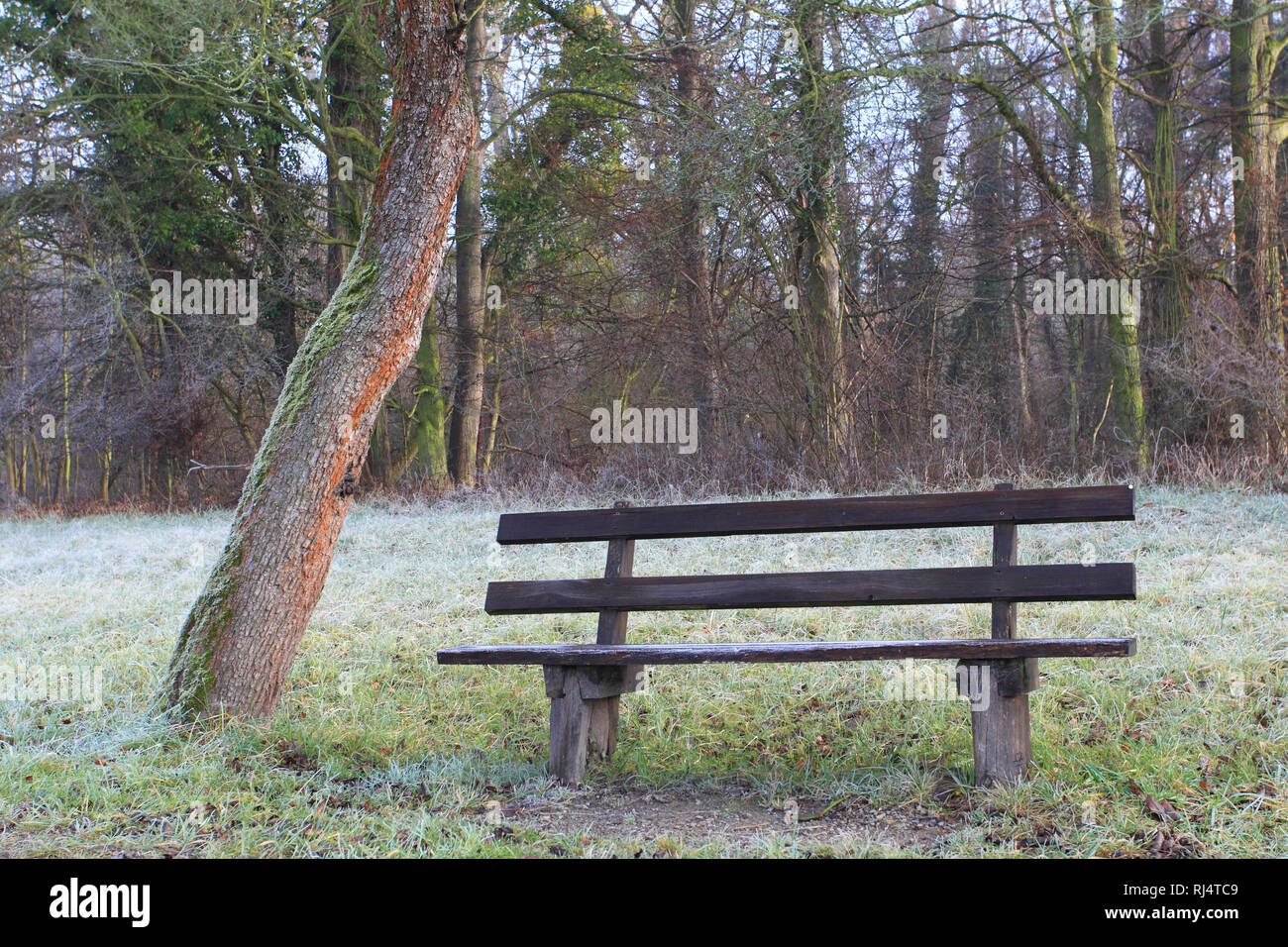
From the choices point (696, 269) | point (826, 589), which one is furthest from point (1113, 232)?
point (826, 589)

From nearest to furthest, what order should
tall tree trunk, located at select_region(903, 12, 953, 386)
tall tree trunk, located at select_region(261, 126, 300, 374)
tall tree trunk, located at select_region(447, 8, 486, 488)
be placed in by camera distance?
tall tree trunk, located at select_region(903, 12, 953, 386), tall tree trunk, located at select_region(261, 126, 300, 374), tall tree trunk, located at select_region(447, 8, 486, 488)

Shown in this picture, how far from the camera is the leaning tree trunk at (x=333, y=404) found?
16.8 ft

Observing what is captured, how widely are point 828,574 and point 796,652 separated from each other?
2.10 feet

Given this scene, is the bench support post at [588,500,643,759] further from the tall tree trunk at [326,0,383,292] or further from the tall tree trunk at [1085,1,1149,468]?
the tall tree trunk at [326,0,383,292]

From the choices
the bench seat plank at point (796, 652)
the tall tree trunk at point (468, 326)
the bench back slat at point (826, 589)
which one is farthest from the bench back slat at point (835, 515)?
the tall tree trunk at point (468, 326)

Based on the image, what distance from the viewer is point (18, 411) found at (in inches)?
700

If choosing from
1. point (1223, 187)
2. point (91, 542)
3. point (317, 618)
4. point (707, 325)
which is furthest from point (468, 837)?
point (1223, 187)

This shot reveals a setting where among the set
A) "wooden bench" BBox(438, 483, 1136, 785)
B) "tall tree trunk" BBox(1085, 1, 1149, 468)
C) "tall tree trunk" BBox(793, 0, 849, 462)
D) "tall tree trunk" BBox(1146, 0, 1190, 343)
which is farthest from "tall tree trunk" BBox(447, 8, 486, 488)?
"wooden bench" BBox(438, 483, 1136, 785)

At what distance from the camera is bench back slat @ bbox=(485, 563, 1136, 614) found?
421 centimetres

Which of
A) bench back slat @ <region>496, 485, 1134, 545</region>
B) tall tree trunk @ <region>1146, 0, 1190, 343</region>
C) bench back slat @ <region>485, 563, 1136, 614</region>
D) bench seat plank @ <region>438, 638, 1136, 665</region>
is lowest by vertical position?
bench seat plank @ <region>438, 638, 1136, 665</region>

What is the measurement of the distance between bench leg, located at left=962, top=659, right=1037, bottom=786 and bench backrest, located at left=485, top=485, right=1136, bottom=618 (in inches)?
14.4

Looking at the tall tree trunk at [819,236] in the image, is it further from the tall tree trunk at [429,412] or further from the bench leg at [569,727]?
the bench leg at [569,727]

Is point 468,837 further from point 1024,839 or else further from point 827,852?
point 1024,839

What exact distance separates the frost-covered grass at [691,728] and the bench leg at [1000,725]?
0.10 metres
